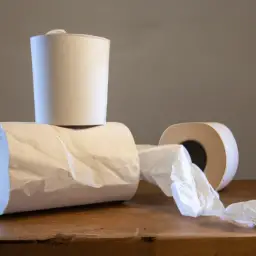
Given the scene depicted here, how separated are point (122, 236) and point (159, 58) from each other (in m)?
0.54

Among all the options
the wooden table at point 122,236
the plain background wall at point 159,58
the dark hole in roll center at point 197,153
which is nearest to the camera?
the wooden table at point 122,236

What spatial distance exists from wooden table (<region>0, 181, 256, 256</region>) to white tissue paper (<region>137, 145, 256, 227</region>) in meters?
0.02

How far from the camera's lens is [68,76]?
2.03 ft

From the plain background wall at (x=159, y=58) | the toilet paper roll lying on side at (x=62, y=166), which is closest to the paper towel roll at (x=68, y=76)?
the toilet paper roll lying on side at (x=62, y=166)

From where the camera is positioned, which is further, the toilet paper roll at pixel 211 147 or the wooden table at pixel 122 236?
the toilet paper roll at pixel 211 147

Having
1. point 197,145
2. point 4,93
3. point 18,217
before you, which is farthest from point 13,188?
point 4,93

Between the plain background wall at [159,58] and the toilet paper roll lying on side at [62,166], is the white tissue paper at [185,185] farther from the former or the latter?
the plain background wall at [159,58]

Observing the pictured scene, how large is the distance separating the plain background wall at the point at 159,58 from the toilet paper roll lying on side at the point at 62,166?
12.7 inches

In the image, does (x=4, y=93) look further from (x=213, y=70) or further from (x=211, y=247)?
(x=211, y=247)

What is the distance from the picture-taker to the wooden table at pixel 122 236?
464 millimetres

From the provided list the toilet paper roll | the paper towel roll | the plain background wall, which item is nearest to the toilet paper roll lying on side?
the paper towel roll

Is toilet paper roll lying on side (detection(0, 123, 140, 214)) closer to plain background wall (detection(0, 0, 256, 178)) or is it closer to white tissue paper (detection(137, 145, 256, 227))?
white tissue paper (detection(137, 145, 256, 227))

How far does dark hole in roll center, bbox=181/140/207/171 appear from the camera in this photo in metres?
0.73

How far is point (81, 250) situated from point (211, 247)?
13 centimetres
